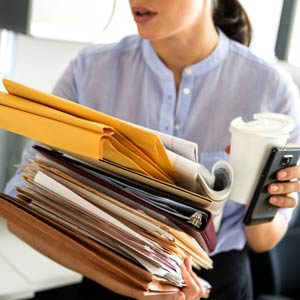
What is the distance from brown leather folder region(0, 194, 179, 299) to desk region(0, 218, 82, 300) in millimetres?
553

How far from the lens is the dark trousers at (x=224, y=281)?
1.20m

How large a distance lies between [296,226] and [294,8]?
1073mm

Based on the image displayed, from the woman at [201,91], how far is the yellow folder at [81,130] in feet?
1.57

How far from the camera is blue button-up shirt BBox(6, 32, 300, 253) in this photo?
3.87 ft

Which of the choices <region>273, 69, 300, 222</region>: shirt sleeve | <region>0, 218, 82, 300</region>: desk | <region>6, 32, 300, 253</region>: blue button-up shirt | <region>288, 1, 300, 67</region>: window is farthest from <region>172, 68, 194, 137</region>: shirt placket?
<region>288, 1, 300, 67</region>: window

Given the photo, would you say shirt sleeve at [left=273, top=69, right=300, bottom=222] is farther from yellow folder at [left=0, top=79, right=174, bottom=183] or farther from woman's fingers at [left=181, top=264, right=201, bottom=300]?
yellow folder at [left=0, top=79, right=174, bottom=183]

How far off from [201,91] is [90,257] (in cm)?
62

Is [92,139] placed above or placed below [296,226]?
above

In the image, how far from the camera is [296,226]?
2.33 m

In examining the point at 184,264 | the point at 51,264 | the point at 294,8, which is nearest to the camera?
the point at 184,264

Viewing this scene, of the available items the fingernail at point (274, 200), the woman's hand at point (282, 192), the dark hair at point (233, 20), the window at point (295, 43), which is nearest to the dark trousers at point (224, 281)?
the woman's hand at point (282, 192)

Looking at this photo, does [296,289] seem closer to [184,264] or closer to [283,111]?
[283,111]

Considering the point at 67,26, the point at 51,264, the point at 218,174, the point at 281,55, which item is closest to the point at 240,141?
the point at 218,174

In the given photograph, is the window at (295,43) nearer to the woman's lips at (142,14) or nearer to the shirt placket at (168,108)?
the shirt placket at (168,108)
